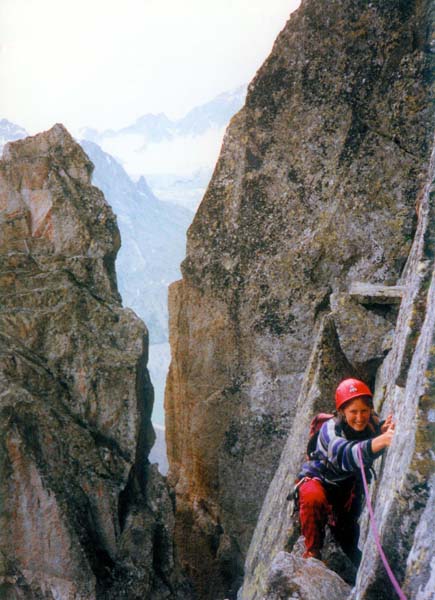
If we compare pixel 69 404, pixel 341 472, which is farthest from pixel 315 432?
pixel 69 404

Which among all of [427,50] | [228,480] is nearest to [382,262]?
[427,50]

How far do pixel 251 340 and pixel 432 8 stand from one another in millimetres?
8756

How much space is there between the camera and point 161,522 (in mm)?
13891

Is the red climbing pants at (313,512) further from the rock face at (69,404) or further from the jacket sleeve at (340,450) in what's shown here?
the rock face at (69,404)

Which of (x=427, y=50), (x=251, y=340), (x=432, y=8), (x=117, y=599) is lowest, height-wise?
(x=117, y=599)

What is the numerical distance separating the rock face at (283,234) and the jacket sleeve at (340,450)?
4.28m

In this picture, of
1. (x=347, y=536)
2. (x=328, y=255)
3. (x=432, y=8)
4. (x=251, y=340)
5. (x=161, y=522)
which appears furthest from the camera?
(x=161, y=522)

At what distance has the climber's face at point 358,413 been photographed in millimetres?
5543

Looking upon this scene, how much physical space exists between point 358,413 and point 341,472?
762 mm

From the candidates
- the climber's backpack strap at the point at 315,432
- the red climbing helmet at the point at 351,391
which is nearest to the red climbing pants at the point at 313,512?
the climber's backpack strap at the point at 315,432

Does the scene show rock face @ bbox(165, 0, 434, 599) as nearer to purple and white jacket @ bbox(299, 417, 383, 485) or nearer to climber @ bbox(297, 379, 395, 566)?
climber @ bbox(297, 379, 395, 566)

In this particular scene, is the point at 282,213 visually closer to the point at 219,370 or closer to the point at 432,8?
the point at 219,370

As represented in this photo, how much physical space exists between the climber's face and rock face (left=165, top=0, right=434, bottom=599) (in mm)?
4472

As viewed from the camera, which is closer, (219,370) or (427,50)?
(427,50)
